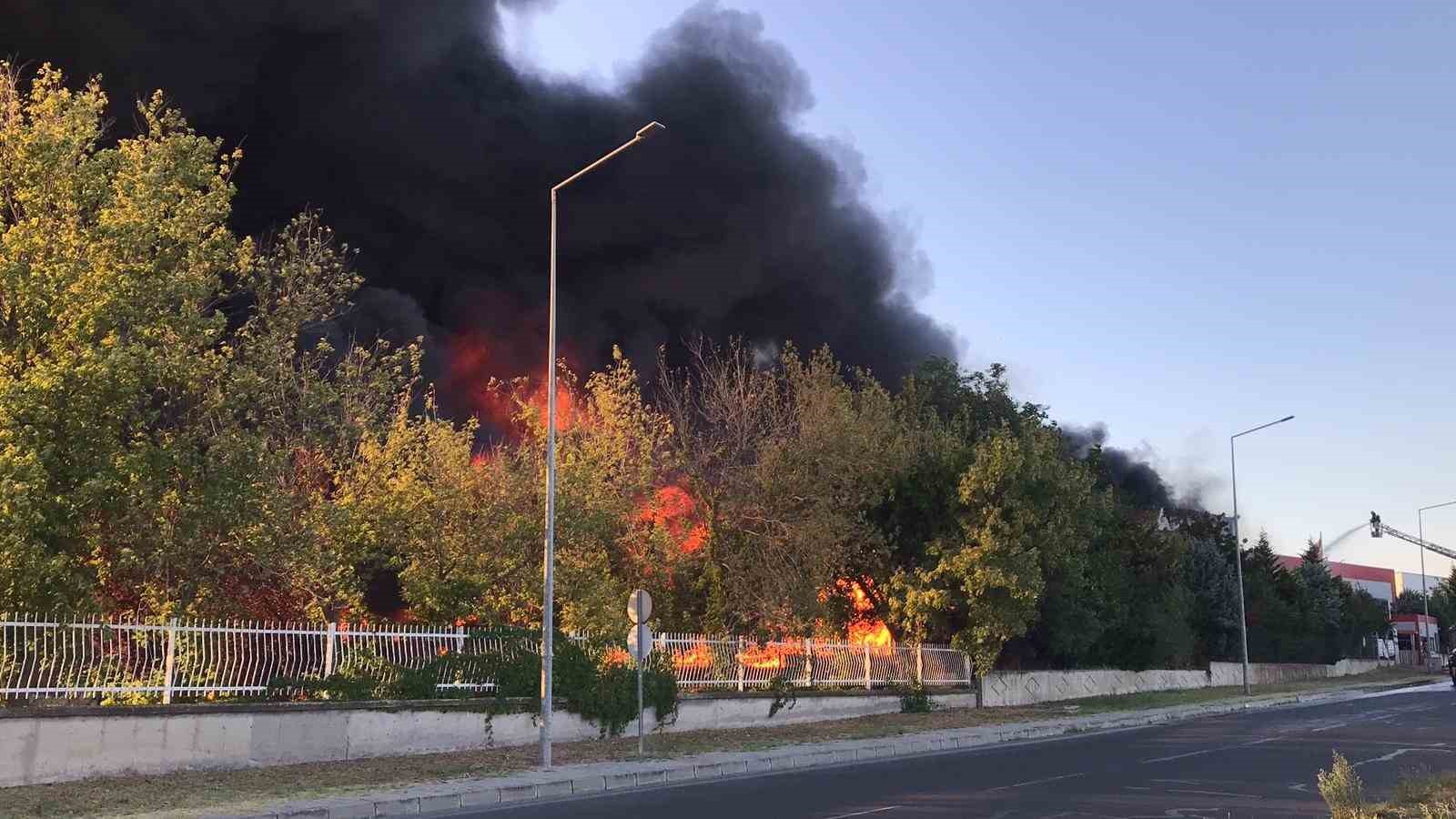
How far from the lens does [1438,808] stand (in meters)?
10.0

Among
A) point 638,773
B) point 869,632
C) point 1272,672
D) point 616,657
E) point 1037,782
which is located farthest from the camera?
point 1272,672

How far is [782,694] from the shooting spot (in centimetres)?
2681

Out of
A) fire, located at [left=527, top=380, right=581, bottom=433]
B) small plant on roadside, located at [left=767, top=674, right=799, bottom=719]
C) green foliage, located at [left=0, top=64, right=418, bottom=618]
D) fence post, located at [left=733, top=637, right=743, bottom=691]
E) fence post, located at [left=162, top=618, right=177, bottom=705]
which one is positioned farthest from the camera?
fire, located at [left=527, top=380, right=581, bottom=433]

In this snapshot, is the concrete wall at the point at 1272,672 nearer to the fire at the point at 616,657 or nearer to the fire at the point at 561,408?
the fire at the point at 561,408

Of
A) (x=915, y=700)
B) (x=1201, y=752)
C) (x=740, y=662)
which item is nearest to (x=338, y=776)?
(x=740, y=662)

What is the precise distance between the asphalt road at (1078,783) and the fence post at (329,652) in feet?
17.5

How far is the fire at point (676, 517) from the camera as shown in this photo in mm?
28625

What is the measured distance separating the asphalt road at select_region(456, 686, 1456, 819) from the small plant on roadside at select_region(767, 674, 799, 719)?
17.4 feet

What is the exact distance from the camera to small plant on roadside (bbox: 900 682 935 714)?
3130 centimetres

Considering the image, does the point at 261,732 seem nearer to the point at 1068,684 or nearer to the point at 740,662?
the point at 740,662

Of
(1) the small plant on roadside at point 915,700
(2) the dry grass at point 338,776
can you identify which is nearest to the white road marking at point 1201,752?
(2) the dry grass at point 338,776

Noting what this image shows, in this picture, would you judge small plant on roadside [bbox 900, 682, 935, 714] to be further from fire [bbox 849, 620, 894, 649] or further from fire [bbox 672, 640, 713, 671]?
fire [bbox 672, 640, 713, 671]

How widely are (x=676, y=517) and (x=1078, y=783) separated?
49.3 feet

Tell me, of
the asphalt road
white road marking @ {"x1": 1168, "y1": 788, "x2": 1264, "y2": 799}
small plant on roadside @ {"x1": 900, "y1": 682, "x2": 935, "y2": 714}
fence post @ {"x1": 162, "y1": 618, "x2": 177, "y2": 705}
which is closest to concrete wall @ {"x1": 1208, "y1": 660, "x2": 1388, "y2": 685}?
small plant on roadside @ {"x1": 900, "y1": 682, "x2": 935, "y2": 714}
